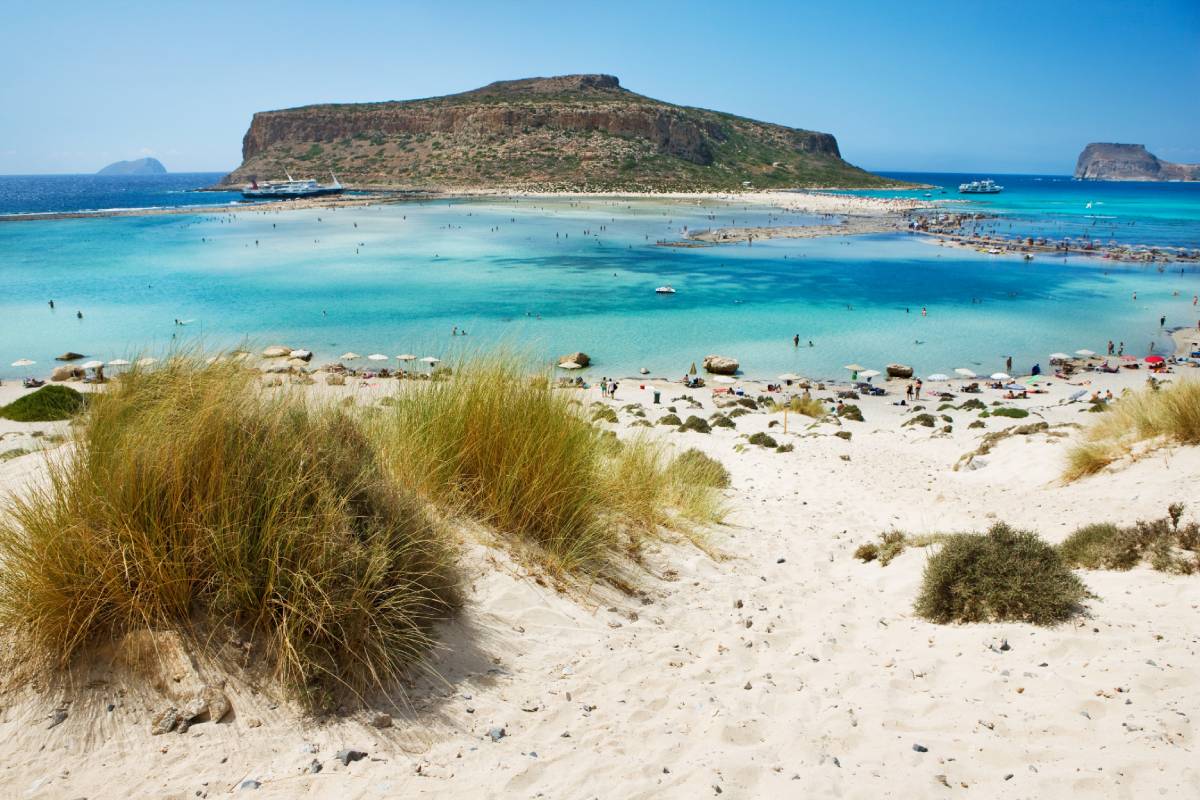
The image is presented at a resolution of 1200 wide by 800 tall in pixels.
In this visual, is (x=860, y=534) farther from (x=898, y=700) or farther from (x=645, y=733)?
(x=645, y=733)

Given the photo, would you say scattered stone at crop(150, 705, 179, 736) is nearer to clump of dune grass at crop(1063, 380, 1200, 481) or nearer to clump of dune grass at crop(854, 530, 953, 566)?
clump of dune grass at crop(854, 530, 953, 566)

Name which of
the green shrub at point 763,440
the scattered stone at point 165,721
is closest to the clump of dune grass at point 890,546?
the scattered stone at point 165,721

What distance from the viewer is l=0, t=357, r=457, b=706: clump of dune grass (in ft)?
10.2

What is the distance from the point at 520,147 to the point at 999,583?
112958mm

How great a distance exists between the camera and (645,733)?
3.38 meters

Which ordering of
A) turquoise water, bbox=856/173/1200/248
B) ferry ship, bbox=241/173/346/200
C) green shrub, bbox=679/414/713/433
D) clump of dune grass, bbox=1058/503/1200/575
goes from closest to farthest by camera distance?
clump of dune grass, bbox=1058/503/1200/575 < green shrub, bbox=679/414/713/433 < turquoise water, bbox=856/173/1200/248 < ferry ship, bbox=241/173/346/200

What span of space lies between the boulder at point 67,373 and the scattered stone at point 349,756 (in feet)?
78.2

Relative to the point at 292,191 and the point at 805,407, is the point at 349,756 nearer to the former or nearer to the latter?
the point at 805,407

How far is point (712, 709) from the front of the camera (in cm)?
364

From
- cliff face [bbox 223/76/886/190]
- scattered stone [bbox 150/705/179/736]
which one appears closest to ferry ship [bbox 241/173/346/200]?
cliff face [bbox 223/76/886/190]

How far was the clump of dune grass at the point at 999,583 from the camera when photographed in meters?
4.65

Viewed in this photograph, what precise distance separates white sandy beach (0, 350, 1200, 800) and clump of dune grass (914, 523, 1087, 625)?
0.59ft

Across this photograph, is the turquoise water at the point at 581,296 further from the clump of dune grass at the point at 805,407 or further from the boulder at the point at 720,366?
the clump of dune grass at the point at 805,407

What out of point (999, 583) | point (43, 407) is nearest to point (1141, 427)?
point (999, 583)
